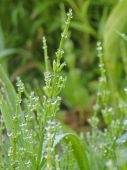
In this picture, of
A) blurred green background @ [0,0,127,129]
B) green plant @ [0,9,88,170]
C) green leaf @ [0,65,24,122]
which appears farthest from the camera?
blurred green background @ [0,0,127,129]

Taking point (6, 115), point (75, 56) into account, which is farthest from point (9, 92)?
point (75, 56)

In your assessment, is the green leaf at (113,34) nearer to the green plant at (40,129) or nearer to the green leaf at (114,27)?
the green leaf at (114,27)

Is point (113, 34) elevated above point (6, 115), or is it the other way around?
point (113, 34)

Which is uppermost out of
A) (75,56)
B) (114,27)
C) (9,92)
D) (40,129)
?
(75,56)

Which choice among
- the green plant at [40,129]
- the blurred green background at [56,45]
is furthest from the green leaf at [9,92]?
the blurred green background at [56,45]

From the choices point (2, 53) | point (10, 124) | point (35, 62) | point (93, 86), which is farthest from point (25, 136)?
point (35, 62)

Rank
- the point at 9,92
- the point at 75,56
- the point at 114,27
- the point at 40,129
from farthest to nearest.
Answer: the point at 75,56 → the point at 114,27 → the point at 9,92 → the point at 40,129

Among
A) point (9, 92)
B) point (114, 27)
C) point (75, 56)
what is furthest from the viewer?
point (75, 56)

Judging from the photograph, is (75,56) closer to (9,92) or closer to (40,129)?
(9,92)

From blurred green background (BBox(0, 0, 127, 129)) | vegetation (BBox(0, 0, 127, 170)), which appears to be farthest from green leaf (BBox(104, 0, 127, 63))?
blurred green background (BBox(0, 0, 127, 129))

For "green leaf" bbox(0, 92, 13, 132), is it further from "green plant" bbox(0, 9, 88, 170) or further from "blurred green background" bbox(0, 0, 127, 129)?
"blurred green background" bbox(0, 0, 127, 129)

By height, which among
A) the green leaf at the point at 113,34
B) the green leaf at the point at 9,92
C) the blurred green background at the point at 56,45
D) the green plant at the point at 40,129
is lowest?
the green plant at the point at 40,129
